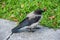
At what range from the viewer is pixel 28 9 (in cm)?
751

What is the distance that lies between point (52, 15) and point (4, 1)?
1.76m

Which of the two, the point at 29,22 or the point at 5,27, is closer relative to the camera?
the point at 29,22

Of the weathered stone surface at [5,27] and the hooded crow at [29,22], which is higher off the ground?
the hooded crow at [29,22]

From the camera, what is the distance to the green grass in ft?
23.0

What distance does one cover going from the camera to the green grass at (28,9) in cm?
702

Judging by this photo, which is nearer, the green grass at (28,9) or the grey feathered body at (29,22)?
the grey feathered body at (29,22)

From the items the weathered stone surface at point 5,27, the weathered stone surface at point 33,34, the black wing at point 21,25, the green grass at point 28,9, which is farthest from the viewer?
the green grass at point 28,9

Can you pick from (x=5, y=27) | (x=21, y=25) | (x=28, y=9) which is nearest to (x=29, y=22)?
(x=21, y=25)

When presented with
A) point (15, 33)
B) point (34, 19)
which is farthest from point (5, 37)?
point (34, 19)

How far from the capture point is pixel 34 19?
627cm

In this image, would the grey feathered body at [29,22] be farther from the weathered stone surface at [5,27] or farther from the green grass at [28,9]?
the green grass at [28,9]

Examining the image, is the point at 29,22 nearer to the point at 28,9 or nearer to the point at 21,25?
the point at 21,25

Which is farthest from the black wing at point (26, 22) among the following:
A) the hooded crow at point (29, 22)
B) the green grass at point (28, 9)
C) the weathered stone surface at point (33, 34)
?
the green grass at point (28, 9)

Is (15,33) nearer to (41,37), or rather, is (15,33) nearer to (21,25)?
(21,25)
